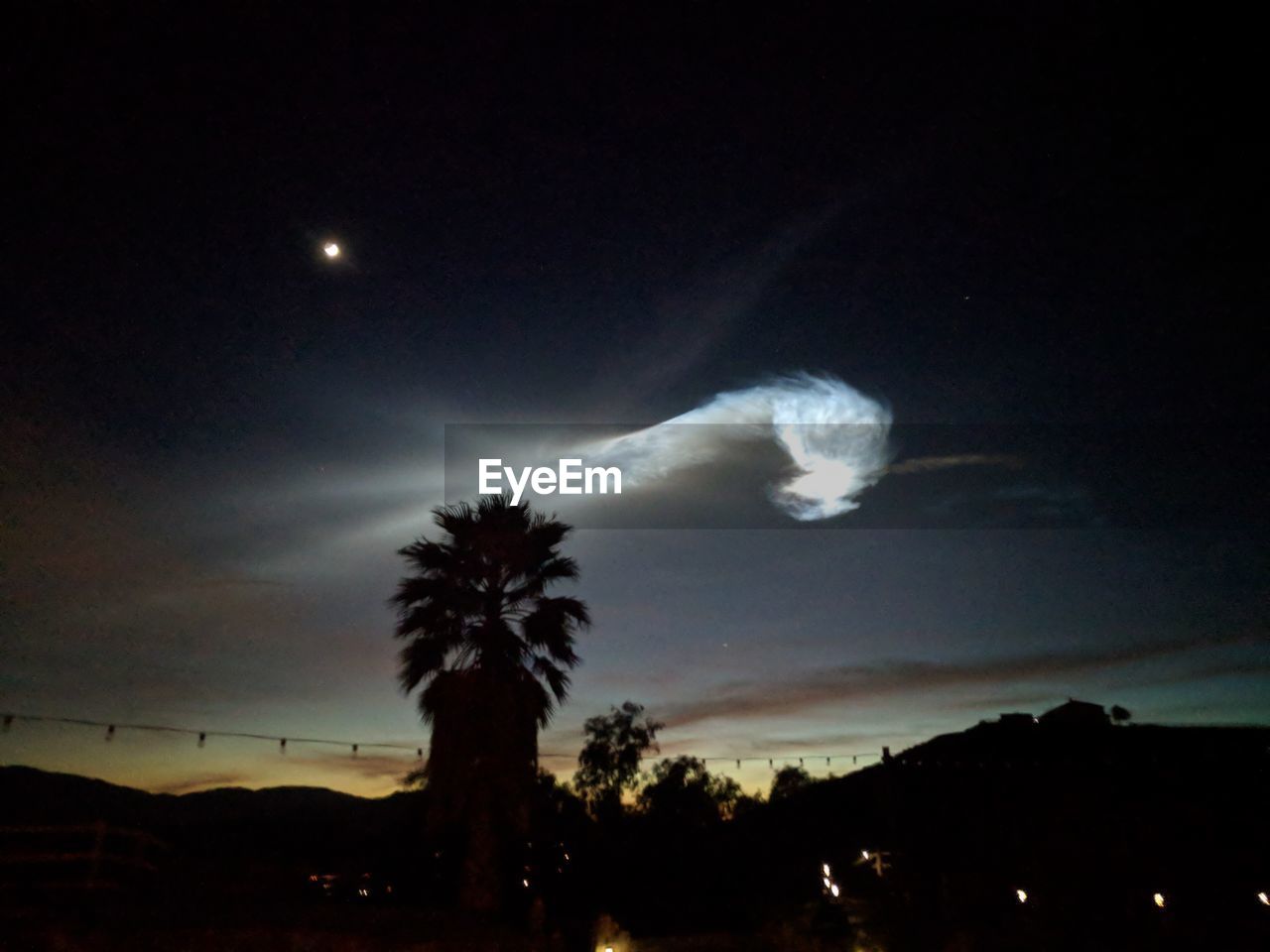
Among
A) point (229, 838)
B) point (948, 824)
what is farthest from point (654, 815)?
point (229, 838)

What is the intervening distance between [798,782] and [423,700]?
171ft

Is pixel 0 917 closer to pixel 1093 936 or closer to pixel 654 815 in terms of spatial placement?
pixel 1093 936

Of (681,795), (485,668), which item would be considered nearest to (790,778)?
(681,795)

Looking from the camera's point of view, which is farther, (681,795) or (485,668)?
(681,795)

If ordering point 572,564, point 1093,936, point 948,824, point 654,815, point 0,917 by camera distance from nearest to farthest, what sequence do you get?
1. point 0,917
2. point 1093,936
3. point 572,564
4. point 948,824
5. point 654,815

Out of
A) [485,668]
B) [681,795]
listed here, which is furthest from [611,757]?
[485,668]

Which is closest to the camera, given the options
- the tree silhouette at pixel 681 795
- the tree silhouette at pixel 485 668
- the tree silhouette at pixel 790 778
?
the tree silhouette at pixel 485 668

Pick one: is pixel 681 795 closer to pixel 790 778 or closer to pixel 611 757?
pixel 611 757

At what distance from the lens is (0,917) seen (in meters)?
9.02

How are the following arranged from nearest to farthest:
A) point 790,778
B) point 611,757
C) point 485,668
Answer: point 485,668
point 611,757
point 790,778

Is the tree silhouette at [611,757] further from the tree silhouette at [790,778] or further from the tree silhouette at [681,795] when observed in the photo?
the tree silhouette at [790,778]

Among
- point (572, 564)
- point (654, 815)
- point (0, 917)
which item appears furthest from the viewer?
point (654, 815)

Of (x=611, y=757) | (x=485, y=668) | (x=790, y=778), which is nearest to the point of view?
(x=485, y=668)

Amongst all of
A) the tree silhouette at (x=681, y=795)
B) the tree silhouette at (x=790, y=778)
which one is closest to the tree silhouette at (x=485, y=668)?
the tree silhouette at (x=681, y=795)
